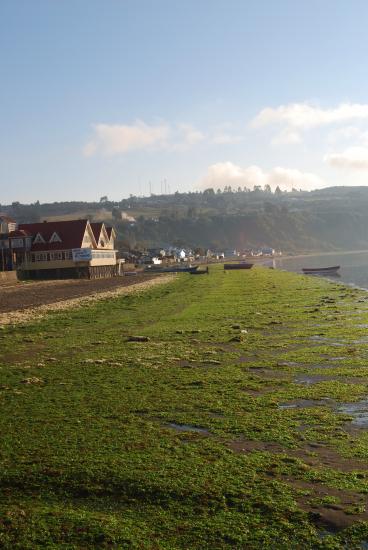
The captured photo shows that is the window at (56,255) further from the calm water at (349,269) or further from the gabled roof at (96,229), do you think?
the calm water at (349,269)

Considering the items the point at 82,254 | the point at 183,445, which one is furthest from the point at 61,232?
the point at 183,445

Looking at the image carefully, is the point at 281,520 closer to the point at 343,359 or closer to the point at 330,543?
the point at 330,543

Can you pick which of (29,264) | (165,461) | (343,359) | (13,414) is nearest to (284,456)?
(165,461)

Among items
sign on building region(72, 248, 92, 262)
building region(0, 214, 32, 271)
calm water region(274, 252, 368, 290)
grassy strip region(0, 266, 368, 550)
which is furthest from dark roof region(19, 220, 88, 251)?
grassy strip region(0, 266, 368, 550)

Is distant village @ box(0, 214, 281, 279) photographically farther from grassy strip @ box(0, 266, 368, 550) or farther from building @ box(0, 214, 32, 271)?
grassy strip @ box(0, 266, 368, 550)

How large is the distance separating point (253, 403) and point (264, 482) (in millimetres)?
4583

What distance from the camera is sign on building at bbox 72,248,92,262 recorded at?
89.7 meters

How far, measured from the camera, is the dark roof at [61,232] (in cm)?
8969

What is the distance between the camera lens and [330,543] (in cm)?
726

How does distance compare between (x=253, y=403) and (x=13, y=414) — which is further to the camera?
(x=253, y=403)

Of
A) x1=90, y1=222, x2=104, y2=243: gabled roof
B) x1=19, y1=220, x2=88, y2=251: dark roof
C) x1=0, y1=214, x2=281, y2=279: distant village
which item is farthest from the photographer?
x1=90, y1=222, x2=104, y2=243: gabled roof

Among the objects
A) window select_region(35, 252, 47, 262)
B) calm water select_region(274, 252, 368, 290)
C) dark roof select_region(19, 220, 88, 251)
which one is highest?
dark roof select_region(19, 220, 88, 251)

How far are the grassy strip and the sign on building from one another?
6814 cm

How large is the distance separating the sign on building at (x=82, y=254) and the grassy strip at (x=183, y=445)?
68142 mm
